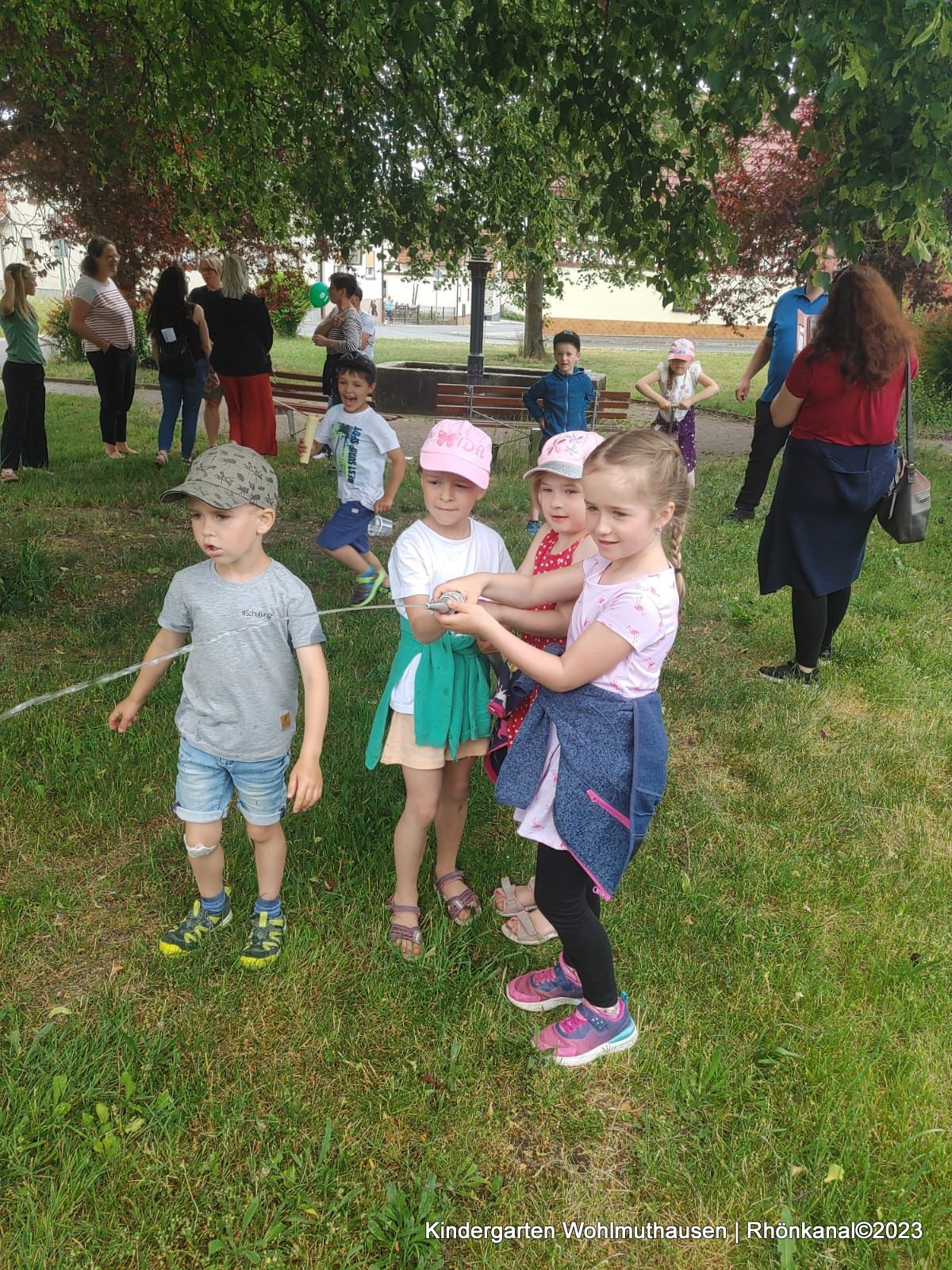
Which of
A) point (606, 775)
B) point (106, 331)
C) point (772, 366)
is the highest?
point (106, 331)

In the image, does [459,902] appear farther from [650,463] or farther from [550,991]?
[650,463]

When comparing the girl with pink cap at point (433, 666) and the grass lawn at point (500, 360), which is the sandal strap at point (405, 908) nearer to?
the girl with pink cap at point (433, 666)

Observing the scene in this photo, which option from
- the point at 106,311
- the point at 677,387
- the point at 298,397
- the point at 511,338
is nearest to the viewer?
the point at 677,387

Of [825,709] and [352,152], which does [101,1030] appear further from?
[352,152]

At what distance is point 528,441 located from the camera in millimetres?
10125

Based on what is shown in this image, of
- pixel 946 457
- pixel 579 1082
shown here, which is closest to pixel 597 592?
pixel 579 1082

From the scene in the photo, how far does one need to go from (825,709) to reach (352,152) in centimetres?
432

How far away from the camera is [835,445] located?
4578 millimetres

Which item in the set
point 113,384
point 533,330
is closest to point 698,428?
point 113,384

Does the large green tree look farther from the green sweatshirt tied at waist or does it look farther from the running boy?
the green sweatshirt tied at waist

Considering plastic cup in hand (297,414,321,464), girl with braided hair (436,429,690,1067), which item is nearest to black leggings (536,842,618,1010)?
girl with braided hair (436,429,690,1067)

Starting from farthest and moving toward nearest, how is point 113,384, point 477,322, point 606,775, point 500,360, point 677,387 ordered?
1. point 500,360
2. point 477,322
3. point 113,384
4. point 677,387
5. point 606,775

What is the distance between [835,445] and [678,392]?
8.75 ft

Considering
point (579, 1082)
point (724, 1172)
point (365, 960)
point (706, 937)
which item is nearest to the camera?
point (724, 1172)
